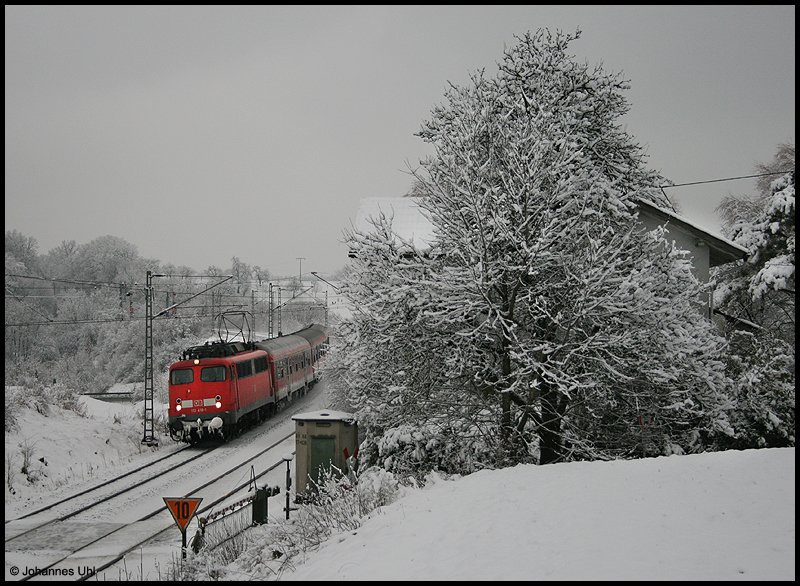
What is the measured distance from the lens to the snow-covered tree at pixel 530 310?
11.2m

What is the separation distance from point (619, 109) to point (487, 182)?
509 cm

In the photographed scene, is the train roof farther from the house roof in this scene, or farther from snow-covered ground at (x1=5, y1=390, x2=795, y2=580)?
the house roof

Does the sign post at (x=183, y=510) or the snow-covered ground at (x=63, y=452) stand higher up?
the sign post at (x=183, y=510)

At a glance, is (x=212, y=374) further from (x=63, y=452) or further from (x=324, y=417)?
(x=324, y=417)

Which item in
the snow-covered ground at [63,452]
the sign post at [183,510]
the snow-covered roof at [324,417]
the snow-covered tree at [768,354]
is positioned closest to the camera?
the sign post at [183,510]

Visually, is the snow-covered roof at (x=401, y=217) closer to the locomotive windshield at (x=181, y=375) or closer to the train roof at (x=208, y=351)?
the train roof at (x=208, y=351)

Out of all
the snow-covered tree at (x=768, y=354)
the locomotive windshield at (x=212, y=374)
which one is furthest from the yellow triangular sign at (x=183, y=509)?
the locomotive windshield at (x=212, y=374)

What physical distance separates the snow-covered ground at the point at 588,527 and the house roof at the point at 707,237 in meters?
8.34

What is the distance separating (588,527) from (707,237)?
41.4ft

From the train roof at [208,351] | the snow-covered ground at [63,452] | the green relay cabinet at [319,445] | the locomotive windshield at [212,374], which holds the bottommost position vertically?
the snow-covered ground at [63,452]

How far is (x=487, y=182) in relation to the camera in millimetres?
12445

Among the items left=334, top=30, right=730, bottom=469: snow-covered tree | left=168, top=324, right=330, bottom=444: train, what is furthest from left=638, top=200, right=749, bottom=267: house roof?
left=168, top=324, right=330, bottom=444: train

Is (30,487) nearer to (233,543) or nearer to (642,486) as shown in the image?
(233,543)

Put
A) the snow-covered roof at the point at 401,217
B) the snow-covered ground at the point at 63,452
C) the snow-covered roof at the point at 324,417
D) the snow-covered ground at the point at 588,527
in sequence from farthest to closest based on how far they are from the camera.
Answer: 1. the snow-covered roof at the point at 401,217
2. the snow-covered ground at the point at 63,452
3. the snow-covered roof at the point at 324,417
4. the snow-covered ground at the point at 588,527
